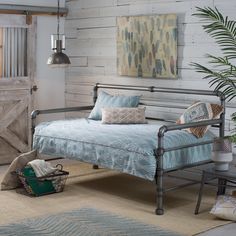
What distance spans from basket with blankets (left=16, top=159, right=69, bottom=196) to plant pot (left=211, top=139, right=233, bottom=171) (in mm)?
1536

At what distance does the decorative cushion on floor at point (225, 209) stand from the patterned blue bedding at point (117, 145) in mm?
554

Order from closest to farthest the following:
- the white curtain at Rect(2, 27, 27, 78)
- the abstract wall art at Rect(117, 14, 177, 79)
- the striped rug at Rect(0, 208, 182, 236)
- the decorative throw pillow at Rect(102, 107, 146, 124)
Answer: the striped rug at Rect(0, 208, 182, 236)
the decorative throw pillow at Rect(102, 107, 146, 124)
the abstract wall art at Rect(117, 14, 177, 79)
the white curtain at Rect(2, 27, 27, 78)

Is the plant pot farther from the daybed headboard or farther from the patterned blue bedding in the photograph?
the daybed headboard

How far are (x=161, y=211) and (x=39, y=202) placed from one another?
1145 millimetres

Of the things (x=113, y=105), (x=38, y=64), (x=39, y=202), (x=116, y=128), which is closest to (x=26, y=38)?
(x=38, y=64)

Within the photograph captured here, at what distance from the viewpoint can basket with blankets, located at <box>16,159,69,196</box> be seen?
5301mm

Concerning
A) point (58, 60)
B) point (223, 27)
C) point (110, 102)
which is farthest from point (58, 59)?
point (223, 27)

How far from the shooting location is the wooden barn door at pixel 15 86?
6824 millimetres

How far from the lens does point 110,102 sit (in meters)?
6.27

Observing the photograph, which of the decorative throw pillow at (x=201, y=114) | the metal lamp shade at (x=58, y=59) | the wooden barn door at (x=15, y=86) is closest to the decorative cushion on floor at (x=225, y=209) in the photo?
the decorative throw pillow at (x=201, y=114)

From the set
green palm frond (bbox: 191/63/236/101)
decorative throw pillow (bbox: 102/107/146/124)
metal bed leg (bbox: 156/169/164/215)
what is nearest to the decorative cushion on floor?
metal bed leg (bbox: 156/169/164/215)

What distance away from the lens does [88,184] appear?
19.3 feet

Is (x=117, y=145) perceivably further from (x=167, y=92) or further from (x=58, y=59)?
(x=58, y=59)

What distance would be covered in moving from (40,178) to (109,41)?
2.23 metres
